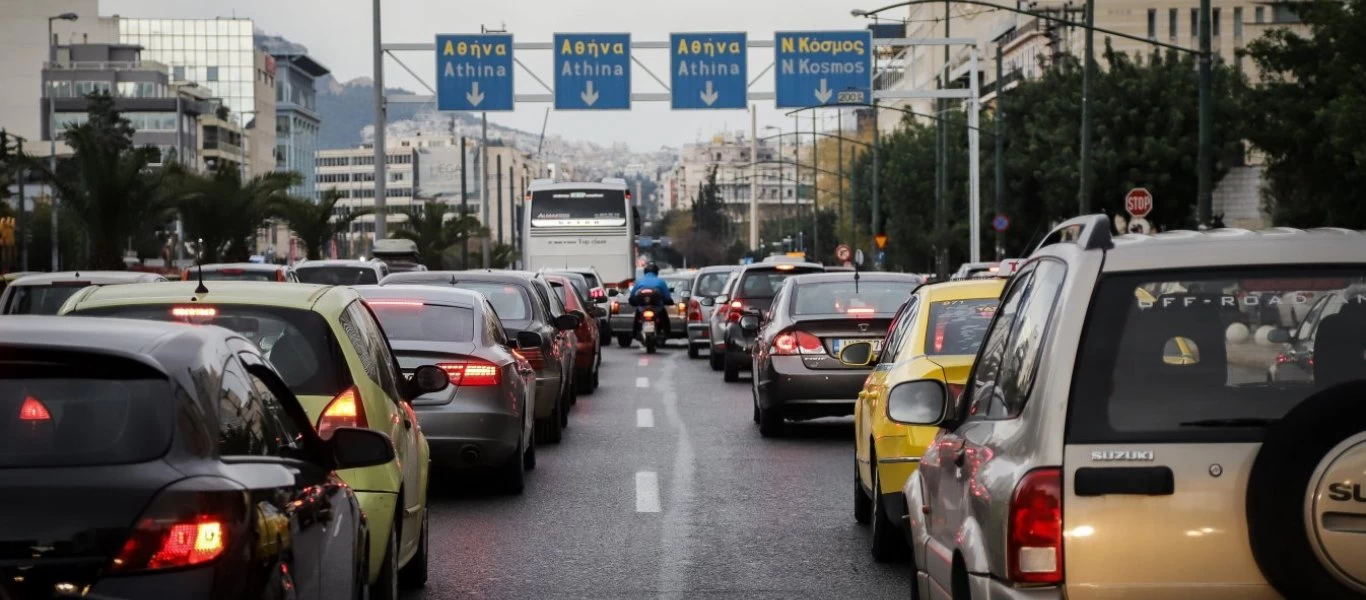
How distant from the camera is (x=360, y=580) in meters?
6.82

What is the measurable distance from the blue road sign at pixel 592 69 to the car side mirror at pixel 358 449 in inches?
1706

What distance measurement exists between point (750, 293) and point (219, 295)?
20.0 m

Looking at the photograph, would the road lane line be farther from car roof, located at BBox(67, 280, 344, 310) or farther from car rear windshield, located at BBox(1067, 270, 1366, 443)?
car rear windshield, located at BBox(1067, 270, 1366, 443)

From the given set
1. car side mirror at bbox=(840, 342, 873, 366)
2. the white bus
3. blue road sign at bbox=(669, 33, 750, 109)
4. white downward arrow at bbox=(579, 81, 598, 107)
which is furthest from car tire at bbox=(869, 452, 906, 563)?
the white bus

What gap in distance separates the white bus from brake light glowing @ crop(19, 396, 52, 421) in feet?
160

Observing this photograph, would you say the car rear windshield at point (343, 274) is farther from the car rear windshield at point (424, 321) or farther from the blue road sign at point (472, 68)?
the car rear windshield at point (424, 321)

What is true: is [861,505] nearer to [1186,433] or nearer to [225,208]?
[1186,433]

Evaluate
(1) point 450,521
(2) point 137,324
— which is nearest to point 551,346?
(1) point 450,521

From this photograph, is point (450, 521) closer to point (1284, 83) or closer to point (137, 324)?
point (137, 324)

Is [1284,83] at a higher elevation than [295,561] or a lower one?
higher

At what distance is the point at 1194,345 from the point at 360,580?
284 centimetres

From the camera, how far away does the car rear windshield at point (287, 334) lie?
29.3 feet

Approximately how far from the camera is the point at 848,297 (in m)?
18.7

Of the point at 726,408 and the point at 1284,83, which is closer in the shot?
the point at 726,408
